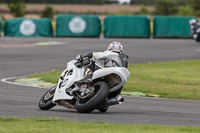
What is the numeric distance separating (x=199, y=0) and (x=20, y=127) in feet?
422

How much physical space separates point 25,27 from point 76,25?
4329 mm

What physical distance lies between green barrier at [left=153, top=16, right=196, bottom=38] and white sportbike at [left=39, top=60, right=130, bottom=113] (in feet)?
116

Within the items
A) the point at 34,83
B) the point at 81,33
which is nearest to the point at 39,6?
the point at 81,33

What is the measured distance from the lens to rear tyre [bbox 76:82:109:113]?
34.0 ft

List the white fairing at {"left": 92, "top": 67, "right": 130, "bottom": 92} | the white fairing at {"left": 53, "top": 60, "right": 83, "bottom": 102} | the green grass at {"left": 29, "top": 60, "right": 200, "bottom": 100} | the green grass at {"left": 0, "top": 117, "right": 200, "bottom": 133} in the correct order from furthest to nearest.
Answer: the green grass at {"left": 29, "top": 60, "right": 200, "bottom": 100}
the white fairing at {"left": 53, "top": 60, "right": 83, "bottom": 102}
the white fairing at {"left": 92, "top": 67, "right": 130, "bottom": 92}
the green grass at {"left": 0, "top": 117, "right": 200, "bottom": 133}

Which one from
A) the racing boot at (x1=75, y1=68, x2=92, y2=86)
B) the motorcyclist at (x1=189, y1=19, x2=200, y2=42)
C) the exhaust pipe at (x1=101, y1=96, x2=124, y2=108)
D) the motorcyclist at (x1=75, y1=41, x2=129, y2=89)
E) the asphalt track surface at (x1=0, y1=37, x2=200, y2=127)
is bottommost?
the motorcyclist at (x1=189, y1=19, x2=200, y2=42)

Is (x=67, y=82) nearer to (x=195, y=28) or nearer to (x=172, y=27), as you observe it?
(x=195, y=28)

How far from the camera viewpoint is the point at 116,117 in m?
10.4

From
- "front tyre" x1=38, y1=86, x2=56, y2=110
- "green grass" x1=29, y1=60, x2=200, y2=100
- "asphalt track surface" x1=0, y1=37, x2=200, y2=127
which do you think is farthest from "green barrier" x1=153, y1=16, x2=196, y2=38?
"front tyre" x1=38, y1=86, x2=56, y2=110

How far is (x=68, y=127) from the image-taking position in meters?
8.70

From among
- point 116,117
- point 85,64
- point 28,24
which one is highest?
point 85,64

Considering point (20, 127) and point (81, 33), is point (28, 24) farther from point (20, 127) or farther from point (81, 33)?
point (20, 127)

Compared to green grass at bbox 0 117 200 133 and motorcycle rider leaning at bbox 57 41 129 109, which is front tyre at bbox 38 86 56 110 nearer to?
motorcycle rider leaning at bbox 57 41 129 109

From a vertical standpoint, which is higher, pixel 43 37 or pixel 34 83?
pixel 34 83
